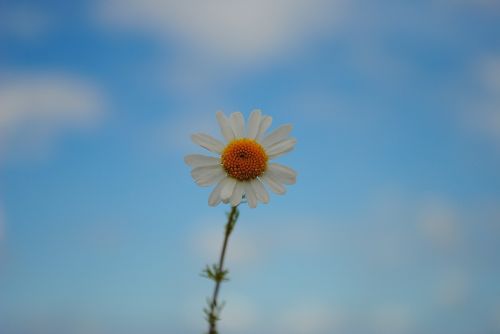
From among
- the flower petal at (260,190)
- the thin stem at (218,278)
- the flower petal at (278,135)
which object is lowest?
the thin stem at (218,278)

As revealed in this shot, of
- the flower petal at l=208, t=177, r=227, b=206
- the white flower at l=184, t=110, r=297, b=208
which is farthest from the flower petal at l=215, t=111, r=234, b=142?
the flower petal at l=208, t=177, r=227, b=206

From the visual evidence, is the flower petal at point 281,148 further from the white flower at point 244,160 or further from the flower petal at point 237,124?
the flower petal at point 237,124

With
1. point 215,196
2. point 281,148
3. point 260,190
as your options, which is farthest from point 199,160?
point 281,148

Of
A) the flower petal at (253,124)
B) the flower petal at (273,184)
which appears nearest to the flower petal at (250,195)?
the flower petal at (273,184)

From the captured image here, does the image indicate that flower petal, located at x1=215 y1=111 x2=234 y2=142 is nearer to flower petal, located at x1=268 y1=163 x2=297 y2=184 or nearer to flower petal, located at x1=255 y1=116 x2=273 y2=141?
flower petal, located at x1=255 y1=116 x2=273 y2=141

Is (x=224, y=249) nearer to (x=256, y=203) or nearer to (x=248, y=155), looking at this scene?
(x=256, y=203)

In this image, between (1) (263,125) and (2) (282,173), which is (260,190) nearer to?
(2) (282,173)
